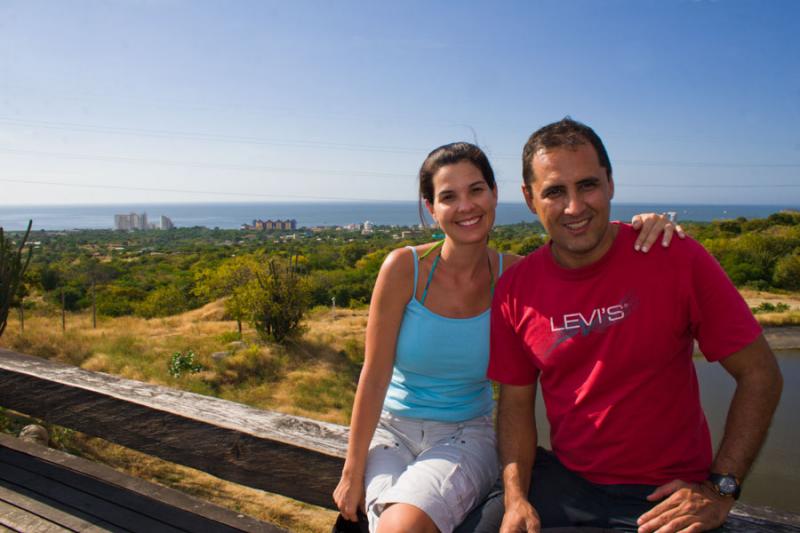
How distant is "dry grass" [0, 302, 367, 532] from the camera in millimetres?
6477

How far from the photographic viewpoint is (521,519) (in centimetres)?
169

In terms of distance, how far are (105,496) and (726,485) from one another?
2.22 metres

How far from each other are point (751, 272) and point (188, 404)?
29.2 meters

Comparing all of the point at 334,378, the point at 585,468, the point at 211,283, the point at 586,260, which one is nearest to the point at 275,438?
the point at 585,468

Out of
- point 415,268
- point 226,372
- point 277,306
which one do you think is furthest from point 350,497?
point 277,306

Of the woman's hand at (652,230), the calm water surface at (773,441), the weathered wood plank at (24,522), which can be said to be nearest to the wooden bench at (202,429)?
the weathered wood plank at (24,522)

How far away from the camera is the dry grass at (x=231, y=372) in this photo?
21.2ft

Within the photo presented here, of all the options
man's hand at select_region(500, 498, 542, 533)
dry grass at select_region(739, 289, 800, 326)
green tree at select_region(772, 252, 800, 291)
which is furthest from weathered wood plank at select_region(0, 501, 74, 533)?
green tree at select_region(772, 252, 800, 291)

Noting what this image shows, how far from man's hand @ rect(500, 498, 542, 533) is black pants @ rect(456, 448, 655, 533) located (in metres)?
0.07

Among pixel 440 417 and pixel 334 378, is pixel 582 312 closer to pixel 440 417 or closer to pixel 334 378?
pixel 440 417

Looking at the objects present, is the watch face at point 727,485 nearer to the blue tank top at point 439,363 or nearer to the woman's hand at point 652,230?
the woman's hand at point 652,230

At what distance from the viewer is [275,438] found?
2.01 m

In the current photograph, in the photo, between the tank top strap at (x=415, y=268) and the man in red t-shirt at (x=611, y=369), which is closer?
the man in red t-shirt at (x=611, y=369)

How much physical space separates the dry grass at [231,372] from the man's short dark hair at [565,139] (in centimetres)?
542
